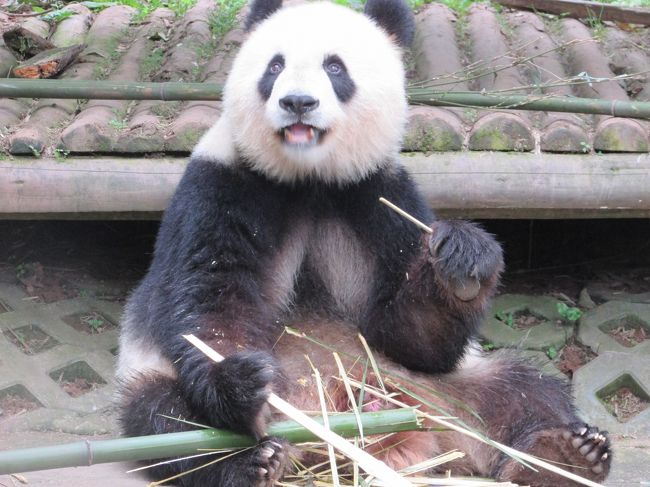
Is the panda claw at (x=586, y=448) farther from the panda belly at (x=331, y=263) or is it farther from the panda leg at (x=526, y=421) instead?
the panda belly at (x=331, y=263)

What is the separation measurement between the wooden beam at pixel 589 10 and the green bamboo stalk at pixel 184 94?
2310 millimetres

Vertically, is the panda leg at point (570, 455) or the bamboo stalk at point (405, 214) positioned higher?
the bamboo stalk at point (405, 214)

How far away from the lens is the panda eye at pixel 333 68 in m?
3.62

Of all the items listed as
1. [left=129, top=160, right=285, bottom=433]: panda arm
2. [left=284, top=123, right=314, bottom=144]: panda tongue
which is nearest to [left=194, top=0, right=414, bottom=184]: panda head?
[left=284, top=123, right=314, bottom=144]: panda tongue

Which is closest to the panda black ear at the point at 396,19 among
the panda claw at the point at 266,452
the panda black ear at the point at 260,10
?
the panda black ear at the point at 260,10

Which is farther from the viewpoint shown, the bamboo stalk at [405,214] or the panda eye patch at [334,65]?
the panda eye patch at [334,65]

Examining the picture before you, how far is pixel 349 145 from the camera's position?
3.66m

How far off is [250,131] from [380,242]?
0.66m

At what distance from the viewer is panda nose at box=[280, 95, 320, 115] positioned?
10.8 ft

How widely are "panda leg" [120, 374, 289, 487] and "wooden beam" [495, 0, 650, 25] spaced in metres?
4.48

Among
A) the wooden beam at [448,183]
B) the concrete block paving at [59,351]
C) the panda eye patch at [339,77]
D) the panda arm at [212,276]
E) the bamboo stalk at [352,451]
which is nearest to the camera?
the bamboo stalk at [352,451]

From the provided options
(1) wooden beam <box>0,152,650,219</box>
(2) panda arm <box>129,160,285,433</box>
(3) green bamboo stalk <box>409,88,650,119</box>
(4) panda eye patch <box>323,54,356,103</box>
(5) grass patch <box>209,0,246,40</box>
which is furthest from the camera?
(5) grass patch <box>209,0,246,40</box>

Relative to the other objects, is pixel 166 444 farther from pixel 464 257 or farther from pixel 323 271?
pixel 323 271

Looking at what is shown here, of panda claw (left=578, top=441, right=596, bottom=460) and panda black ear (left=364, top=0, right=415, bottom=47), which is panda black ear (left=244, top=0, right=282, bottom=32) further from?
panda claw (left=578, top=441, right=596, bottom=460)
